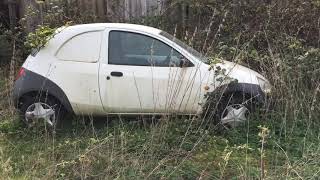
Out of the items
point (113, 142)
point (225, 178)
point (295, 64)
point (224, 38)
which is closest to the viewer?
point (225, 178)

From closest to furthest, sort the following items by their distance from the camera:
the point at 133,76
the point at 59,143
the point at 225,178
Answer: the point at 225,178, the point at 59,143, the point at 133,76

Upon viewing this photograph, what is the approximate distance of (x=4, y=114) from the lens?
28.7 feet

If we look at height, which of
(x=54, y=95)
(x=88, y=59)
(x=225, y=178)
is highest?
(x=88, y=59)

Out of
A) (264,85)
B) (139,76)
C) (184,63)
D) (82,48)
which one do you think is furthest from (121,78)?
(264,85)

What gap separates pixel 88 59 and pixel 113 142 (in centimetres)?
177

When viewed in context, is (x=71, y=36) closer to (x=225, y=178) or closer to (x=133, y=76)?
(x=133, y=76)

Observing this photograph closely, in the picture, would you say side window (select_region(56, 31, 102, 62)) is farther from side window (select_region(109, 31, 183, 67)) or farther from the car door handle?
the car door handle

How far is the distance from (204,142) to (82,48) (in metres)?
2.34

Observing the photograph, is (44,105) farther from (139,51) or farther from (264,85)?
(264,85)

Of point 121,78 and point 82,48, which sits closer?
point 121,78

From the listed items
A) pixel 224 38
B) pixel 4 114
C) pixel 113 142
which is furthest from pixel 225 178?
pixel 224 38

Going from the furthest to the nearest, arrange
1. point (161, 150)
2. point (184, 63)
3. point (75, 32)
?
point (75, 32)
point (184, 63)
point (161, 150)

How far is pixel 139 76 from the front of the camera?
793cm

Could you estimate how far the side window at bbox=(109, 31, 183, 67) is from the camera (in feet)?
26.2
